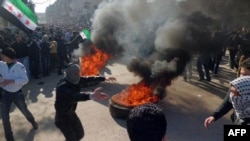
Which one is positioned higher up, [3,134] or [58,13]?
[58,13]

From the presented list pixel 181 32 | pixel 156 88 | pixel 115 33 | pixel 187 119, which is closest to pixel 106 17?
pixel 115 33

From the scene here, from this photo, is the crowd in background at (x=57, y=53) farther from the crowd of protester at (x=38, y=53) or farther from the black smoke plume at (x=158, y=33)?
the black smoke plume at (x=158, y=33)

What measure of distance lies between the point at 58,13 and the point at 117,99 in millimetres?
82349

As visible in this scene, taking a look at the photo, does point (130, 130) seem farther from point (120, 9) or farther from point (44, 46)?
point (120, 9)

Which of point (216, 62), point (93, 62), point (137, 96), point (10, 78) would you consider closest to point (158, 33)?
point (93, 62)

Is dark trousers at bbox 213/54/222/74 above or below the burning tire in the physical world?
above

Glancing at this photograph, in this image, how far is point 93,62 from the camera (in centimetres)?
1148

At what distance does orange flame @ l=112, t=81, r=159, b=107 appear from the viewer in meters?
7.38

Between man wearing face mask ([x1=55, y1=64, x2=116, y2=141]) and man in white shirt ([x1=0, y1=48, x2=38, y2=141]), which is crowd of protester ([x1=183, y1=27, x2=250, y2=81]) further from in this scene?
man wearing face mask ([x1=55, y1=64, x2=116, y2=141])

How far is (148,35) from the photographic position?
15.4m

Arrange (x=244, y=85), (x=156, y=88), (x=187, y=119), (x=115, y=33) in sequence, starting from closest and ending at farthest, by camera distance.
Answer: (x=244, y=85) → (x=187, y=119) → (x=156, y=88) → (x=115, y=33)

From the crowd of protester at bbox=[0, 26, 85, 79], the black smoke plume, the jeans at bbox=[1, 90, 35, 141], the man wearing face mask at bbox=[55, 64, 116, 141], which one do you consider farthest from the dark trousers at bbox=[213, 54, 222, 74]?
the man wearing face mask at bbox=[55, 64, 116, 141]

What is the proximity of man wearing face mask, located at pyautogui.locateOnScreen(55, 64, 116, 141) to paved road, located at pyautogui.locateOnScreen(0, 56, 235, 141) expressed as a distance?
1.59 metres

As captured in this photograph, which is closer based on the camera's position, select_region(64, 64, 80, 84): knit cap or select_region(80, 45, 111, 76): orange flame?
select_region(64, 64, 80, 84): knit cap
